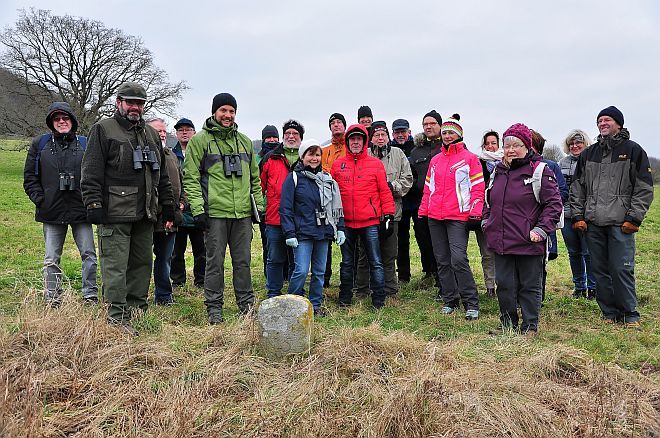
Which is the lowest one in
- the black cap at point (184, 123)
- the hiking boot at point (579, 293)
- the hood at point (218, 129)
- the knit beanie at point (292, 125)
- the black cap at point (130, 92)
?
the hiking boot at point (579, 293)

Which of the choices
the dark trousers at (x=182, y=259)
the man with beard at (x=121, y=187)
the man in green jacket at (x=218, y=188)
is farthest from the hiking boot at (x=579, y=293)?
the man with beard at (x=121, y=187)

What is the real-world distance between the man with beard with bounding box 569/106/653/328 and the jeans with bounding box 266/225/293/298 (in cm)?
356

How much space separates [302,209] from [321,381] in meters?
2.74

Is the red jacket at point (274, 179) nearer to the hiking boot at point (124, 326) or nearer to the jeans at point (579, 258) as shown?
the hiking boot at point (124, 326)

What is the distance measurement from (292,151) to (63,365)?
3982 mm

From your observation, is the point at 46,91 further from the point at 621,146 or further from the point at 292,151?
the point at 621,146

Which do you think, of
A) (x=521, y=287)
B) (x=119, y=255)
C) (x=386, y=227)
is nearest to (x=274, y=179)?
(x=386, y=227)

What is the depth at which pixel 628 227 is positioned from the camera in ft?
18.3

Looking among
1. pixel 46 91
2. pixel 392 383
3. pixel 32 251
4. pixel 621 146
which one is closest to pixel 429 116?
pixel 621 146

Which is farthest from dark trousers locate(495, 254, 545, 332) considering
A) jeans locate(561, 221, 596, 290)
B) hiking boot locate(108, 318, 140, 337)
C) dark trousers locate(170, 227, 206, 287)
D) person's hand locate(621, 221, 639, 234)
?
dark trousers locate(170, 227, 206, 287)

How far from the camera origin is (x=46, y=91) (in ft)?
94.2

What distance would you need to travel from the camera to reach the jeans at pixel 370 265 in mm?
6438

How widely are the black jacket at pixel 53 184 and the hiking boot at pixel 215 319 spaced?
1.84 metres

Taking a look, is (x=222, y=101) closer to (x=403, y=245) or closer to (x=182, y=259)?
(x=182, y=259)
